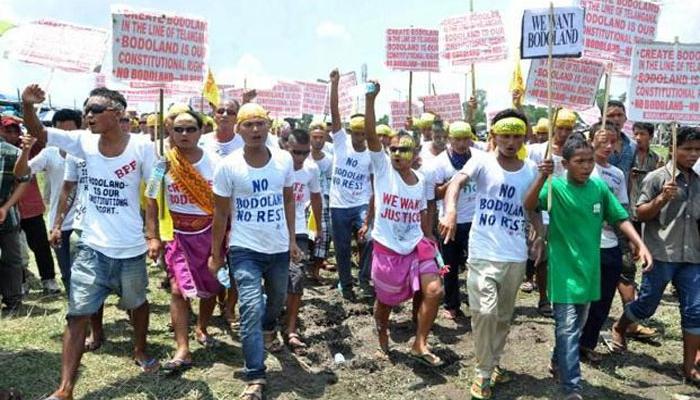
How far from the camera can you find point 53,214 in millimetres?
6160

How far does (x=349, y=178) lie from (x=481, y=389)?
11.5 ft

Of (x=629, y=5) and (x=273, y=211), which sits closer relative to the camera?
(x=273, y=211)

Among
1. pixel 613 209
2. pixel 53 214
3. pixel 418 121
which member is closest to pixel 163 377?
pixel 53 214

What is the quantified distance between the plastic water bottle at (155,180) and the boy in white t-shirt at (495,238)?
212 centimetres

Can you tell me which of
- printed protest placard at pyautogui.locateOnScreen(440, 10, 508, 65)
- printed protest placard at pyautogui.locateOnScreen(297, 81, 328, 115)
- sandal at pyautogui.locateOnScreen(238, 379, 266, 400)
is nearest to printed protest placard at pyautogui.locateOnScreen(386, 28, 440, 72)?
printed protest placard at pyautogui.locateOnScreen(440, 10, 508, 65)

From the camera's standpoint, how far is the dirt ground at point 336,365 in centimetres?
466

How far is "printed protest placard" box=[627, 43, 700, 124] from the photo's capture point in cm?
539

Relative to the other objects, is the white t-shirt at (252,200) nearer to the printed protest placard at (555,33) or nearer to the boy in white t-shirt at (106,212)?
the boy in white t-shirt at (106,212)

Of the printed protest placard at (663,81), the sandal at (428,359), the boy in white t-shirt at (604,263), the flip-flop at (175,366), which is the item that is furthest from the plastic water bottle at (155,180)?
the printed protest placard at (663,81)

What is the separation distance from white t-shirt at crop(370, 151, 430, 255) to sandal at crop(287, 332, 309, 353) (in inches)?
45.3

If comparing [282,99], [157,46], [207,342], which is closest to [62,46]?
[157,46]

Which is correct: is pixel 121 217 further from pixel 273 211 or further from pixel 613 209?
pixel 613 209

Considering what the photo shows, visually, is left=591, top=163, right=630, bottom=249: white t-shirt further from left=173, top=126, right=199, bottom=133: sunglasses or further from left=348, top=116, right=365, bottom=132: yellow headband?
left=173, top=126, right=199, bottom=133: sunglasses

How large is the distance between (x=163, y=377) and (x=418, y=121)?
23.3 ft
